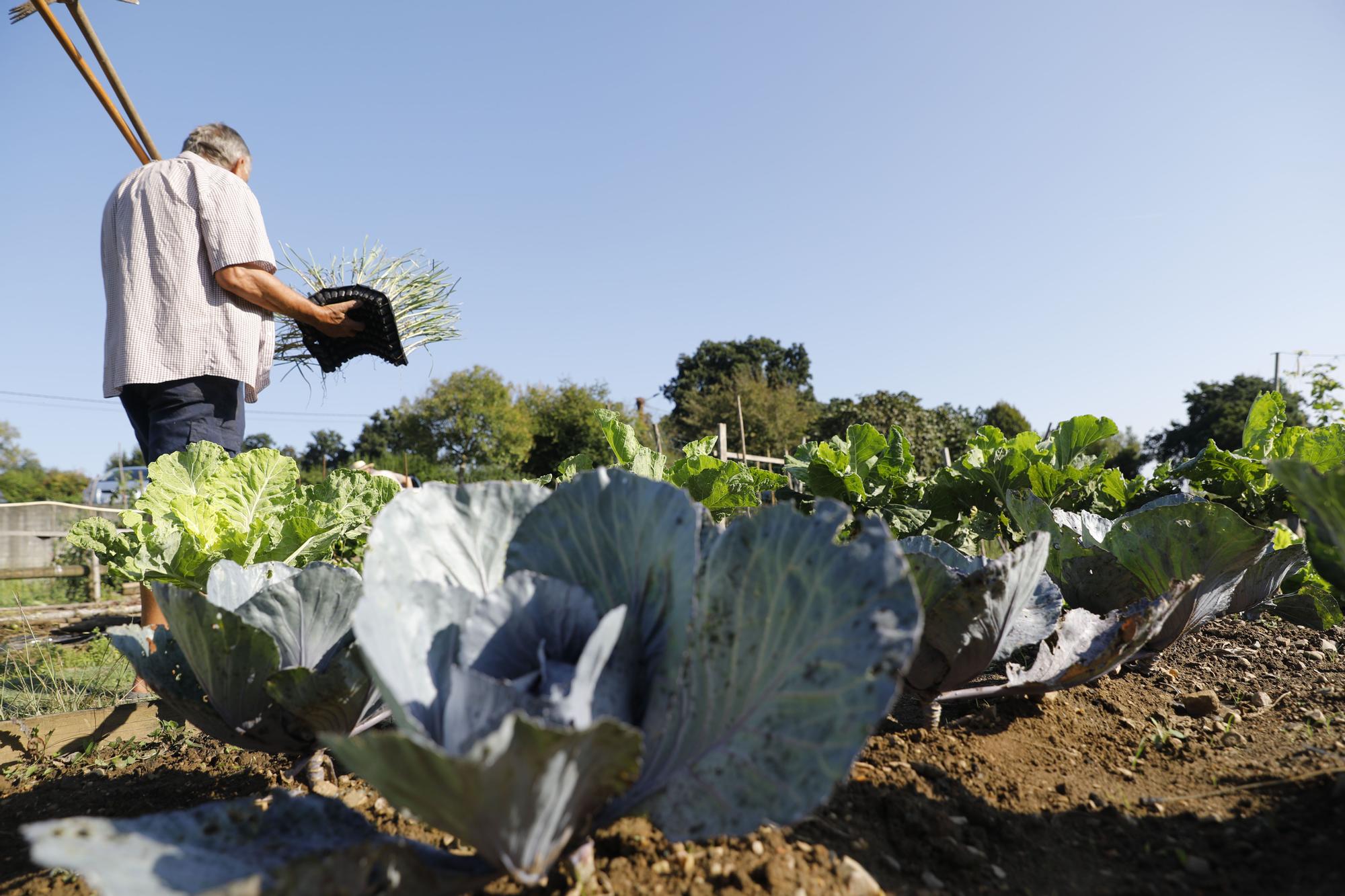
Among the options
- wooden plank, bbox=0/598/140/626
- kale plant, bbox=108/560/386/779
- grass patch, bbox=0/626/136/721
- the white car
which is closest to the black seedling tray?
grass patch, bbox=0/626/136/721

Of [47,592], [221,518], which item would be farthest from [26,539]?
[221,518]

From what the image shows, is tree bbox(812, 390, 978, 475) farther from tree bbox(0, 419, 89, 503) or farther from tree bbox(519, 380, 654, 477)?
tree bbox(0, 419, 89, 503)

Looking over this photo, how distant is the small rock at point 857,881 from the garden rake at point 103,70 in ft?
13.1

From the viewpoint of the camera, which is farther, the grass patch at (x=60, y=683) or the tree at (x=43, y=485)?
the tree at (x=43, y=485)

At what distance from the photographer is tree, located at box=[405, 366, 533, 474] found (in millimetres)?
37969

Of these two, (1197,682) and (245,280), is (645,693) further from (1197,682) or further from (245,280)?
(245,280)

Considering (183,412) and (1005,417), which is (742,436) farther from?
(1005,417)

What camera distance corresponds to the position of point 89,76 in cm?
316

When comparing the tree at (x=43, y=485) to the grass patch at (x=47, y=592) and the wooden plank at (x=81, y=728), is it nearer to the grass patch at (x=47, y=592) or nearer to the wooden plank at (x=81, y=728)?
the grass patch at (x=47, y=592)

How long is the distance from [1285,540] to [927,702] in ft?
5.03

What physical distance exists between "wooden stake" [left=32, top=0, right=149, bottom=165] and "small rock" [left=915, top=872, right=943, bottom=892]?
12.6ft

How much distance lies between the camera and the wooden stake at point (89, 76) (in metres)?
2.86

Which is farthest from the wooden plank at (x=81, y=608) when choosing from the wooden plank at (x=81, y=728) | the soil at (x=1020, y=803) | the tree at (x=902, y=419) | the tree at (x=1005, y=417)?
the tree at (x=1005, y=417)

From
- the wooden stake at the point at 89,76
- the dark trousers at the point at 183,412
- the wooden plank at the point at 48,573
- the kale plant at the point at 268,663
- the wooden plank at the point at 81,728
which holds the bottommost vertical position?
the wooden plank at the point at 48,573
